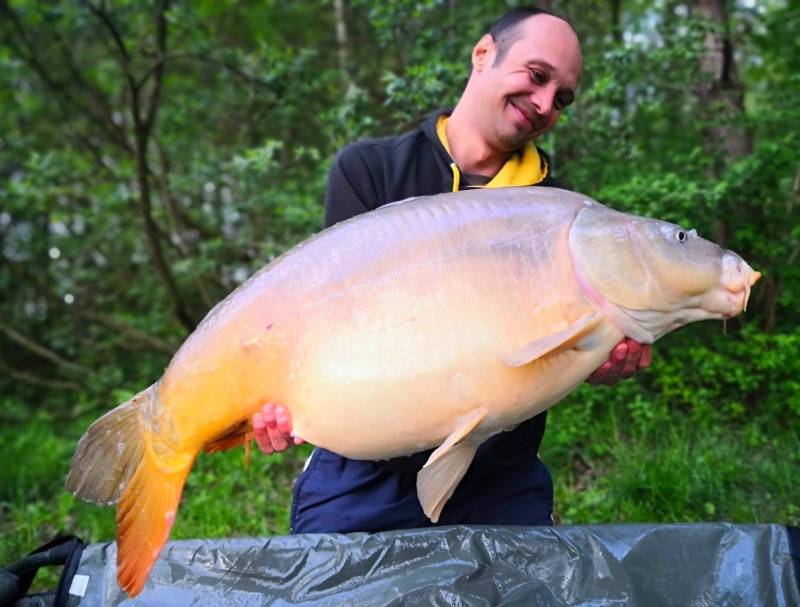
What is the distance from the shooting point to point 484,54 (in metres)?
1.61

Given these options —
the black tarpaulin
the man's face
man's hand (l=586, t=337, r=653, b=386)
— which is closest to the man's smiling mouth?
the man's face

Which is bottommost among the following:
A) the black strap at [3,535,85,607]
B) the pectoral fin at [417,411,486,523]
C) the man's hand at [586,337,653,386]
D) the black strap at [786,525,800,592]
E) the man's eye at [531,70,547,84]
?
the black strap at [786,525,800,592]

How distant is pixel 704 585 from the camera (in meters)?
1.36

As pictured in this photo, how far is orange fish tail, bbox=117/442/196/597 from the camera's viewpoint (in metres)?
1.18

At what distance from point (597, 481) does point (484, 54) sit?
1.34 m

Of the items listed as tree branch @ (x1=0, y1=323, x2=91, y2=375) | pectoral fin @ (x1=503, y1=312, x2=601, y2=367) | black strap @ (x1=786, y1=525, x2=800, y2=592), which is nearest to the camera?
pectoral fin @ (x1=503, y1=312, x2=601, y2=367)

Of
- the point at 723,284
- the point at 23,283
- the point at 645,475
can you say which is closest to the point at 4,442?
the point at 23,283

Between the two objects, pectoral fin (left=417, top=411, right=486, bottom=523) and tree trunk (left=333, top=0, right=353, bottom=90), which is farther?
tree trunk (left=333, top=0, right=353, bottom=90)

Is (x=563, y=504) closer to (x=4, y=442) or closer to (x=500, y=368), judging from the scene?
(x=500, y=368)

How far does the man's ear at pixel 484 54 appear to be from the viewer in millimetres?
1590

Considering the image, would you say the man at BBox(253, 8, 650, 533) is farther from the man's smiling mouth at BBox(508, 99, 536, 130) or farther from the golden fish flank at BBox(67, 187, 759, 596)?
the golden fish flank at BBox(67, 187, 759, 596)

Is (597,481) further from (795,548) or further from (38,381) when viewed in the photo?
(38,381)

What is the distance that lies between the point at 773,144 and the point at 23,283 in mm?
4013

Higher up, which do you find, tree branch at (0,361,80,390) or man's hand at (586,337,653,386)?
man's hand at (586,337,653,386)
